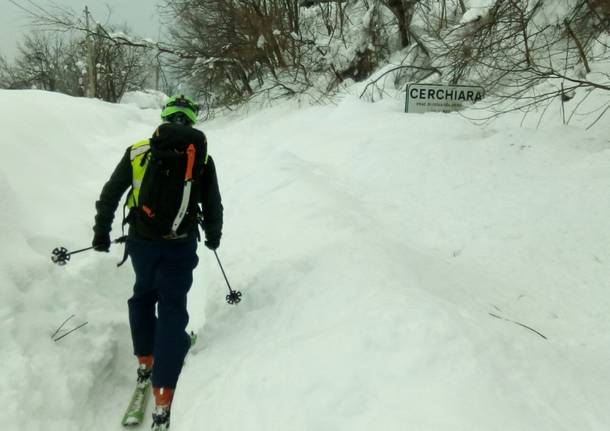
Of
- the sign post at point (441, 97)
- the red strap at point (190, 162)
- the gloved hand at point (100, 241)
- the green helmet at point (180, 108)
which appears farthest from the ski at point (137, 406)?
the sign post at point (441, 97)

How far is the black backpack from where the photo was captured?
102 inches

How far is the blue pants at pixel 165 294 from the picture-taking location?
2689 mm

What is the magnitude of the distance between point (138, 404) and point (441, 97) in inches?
250

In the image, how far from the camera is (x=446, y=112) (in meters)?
7.48

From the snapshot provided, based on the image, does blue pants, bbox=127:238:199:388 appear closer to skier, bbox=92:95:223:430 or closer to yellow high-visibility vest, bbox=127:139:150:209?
skier, bbox=92:95:223:430

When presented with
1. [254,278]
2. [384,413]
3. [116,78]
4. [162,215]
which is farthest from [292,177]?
[116,78]

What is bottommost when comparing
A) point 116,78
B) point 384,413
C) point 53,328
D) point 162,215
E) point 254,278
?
point 116,78

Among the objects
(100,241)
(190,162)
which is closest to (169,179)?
(190,162)

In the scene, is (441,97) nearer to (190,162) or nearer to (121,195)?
(190,162)

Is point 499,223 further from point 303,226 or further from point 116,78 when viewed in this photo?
point 116,78

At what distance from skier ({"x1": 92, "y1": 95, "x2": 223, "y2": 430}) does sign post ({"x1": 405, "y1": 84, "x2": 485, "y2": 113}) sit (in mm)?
5282

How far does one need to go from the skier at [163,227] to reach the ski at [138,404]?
1 cm

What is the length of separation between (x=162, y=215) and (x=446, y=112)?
6.01 meters

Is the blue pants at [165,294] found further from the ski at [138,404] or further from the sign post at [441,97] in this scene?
the sign post at [441,97]
